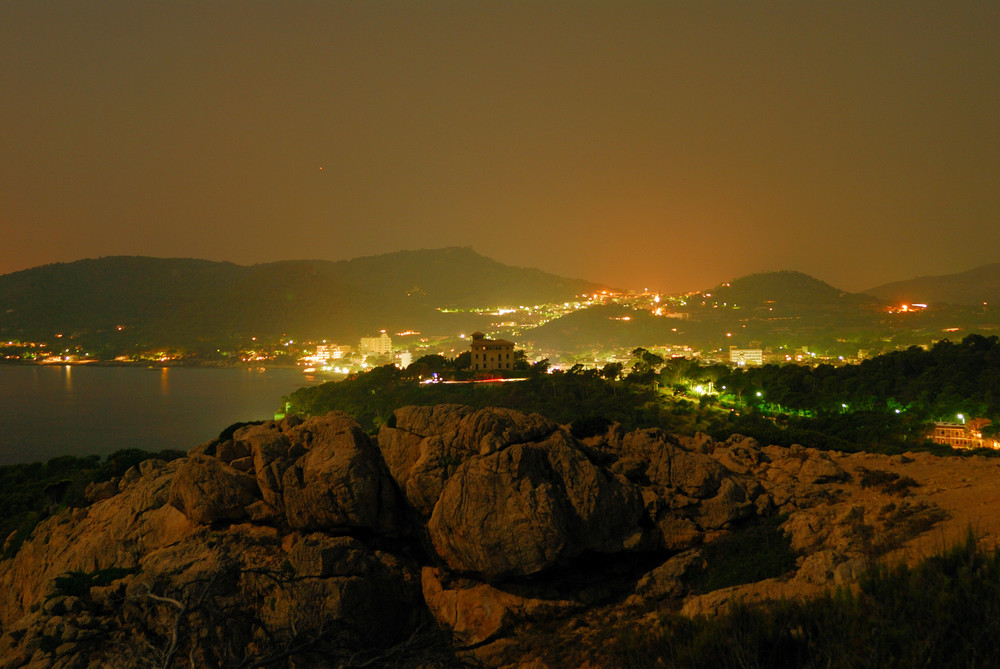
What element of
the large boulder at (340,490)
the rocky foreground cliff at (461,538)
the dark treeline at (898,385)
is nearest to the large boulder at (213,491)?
the rocky foreground cliff at (461,538)

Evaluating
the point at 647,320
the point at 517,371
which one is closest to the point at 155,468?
the point at 517,371

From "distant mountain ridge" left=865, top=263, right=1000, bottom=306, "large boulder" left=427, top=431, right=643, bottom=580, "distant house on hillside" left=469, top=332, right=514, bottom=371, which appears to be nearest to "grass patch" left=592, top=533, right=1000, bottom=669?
"large boulder" left=427, top=431, right=643, bottom=580

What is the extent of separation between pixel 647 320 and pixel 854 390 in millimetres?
70669

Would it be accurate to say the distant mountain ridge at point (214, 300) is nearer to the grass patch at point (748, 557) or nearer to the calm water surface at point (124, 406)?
the calm water surface at point (124, 406)

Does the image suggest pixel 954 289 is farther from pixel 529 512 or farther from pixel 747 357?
pixel 529 512

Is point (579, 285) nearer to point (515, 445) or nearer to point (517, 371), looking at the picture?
point (517, 371)

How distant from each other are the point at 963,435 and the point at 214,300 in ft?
496

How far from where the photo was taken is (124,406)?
57.6m

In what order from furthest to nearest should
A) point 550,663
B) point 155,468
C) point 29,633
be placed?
1. point 155,468
2. point 29,633
3. point 550,663

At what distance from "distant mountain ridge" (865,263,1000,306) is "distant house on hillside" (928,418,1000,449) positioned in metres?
96.7

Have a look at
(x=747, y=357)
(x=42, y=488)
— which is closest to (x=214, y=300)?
(x=747, y=357)

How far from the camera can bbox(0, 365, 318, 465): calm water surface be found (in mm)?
41844

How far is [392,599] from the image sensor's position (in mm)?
9695

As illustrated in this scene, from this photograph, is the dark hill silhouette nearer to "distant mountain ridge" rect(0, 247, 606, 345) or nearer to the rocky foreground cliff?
"distant mountain ridge" rect(0, 247, 606, 345)
